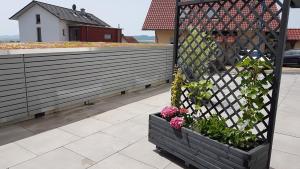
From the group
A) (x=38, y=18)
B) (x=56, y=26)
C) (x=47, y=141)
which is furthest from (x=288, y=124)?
(x=38, y=18)

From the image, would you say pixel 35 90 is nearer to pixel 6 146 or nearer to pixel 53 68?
pixel 53 68

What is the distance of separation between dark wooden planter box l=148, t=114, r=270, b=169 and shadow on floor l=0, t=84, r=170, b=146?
7.39 ft

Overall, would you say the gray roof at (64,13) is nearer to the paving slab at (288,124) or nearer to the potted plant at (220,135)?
the paving slab at (288,124)

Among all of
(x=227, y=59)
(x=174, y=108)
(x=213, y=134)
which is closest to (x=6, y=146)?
(x=174, y=108)

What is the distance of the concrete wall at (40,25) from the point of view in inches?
1246

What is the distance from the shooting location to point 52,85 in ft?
18.7

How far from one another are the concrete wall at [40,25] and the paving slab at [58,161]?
30.1 m

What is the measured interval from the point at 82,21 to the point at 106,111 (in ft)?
102

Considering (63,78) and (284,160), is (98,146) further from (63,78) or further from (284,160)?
(284,160)

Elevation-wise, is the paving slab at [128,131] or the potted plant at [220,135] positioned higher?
the potted plant at [220,135]

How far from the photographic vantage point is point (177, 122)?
360cm

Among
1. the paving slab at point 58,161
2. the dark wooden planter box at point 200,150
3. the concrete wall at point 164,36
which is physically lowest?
the paving slab at point 58,161

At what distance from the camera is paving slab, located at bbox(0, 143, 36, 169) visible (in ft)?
11.6

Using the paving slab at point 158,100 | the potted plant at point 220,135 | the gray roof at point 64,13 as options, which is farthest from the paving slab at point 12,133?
the gray roof at point 64,13
